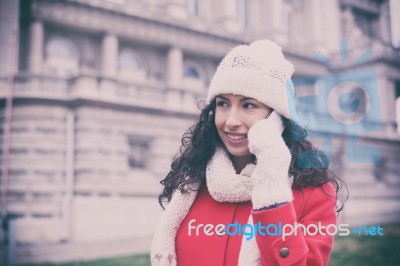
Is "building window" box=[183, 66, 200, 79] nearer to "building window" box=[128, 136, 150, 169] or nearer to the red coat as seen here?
"building window" box=[128, 136, 150, 169]

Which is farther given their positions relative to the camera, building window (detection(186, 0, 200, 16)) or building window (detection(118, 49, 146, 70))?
building window (detection(118, 49, 146, 70))

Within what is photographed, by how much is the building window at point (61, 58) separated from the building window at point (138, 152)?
55.7 inches

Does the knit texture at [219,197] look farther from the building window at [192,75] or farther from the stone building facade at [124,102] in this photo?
the building window at [192,75]

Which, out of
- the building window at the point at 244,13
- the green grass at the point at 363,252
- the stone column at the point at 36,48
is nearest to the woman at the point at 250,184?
the green grass at the point at 363,252

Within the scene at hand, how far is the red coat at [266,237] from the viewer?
123 cm

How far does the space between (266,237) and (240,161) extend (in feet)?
1.32

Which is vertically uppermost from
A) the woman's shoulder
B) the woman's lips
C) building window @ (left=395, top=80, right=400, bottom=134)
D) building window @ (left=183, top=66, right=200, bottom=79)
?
building window @ (left=183, top=66, right=200, bottom=79)

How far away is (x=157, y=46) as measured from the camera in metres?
7.62

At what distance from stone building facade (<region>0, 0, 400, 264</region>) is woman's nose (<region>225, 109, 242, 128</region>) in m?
3.06

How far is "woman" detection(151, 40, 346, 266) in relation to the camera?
1.26 m

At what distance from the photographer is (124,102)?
655cm

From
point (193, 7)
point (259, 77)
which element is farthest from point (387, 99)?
point (193, 7)

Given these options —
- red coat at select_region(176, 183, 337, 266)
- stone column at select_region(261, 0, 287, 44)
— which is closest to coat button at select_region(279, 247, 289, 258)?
red coat at select_region(176, 183, 337, 266)

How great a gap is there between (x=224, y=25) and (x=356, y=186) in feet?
9.71
